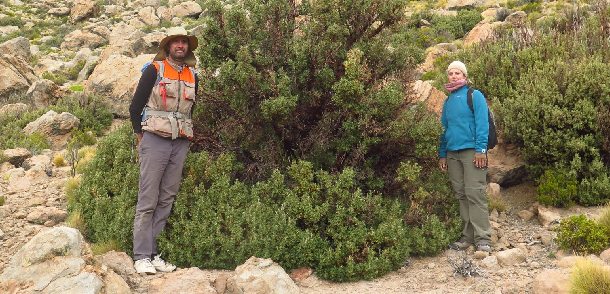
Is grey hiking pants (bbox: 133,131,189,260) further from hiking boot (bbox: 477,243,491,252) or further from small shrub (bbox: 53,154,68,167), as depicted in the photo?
small shrub (bbox: 53,154,68,167)

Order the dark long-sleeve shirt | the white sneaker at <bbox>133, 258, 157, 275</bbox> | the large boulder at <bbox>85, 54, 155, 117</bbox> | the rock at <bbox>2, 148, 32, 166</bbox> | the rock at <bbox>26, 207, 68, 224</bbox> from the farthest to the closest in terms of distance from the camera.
→ the large boulder at <bbox>85, 54, 155, 117</bbox>, the rock at <bbox>2, 148, 32, 166</bbox>, the rock at <bbox>26, 207, 68, 224</bbox>, the dark long-sleeve shirt, the white sneaker at <bbox>133, 258, 157, 275</bbox>

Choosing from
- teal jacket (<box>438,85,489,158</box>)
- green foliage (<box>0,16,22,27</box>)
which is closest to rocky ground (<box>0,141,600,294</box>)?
teal jacket (<box>438,85,489,158</box>)

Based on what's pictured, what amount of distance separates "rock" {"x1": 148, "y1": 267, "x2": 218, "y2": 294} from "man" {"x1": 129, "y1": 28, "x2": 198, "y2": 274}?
246mm

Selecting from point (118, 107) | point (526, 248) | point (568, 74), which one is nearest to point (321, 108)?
point (526, 248)

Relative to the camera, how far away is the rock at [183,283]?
3977mm

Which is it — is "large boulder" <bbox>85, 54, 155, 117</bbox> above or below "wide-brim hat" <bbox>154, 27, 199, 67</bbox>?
below

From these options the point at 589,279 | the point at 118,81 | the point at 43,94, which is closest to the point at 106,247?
the point at 589,279

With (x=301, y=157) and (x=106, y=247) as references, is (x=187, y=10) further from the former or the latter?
(x=106, y=247)

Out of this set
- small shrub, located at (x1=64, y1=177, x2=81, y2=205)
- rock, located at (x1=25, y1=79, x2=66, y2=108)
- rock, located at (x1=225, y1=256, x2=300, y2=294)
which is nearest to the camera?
rock, located at (x1=225, y1=256, x2=300, y2=294)

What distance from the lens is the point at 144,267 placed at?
4.37 m

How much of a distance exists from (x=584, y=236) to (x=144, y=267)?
4684 millimetres

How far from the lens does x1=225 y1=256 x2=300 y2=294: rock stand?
393 centimetres

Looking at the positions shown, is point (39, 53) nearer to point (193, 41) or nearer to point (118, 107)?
point (118, 107)

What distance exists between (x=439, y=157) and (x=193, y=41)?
11.1 ft
